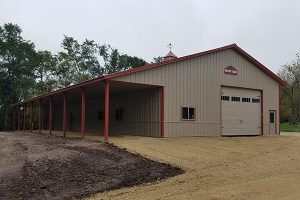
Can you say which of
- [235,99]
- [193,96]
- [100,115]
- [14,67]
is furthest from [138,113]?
[14,67]

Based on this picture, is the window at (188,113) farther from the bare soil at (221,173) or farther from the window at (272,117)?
the window at (272,117)

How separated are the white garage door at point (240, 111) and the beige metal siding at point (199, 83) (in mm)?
454

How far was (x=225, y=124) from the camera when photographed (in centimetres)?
2159

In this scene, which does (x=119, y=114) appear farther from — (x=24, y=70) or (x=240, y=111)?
(x=24, y=70)

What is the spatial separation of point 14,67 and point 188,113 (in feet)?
115

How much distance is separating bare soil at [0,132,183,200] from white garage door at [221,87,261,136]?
33.0 ft

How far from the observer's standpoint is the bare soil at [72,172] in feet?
27.7

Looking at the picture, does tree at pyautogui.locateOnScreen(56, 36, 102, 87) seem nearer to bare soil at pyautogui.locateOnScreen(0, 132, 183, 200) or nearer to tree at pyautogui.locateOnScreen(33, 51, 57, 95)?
tree at pyautogui.locateOnScreen(33, 51, 57, 95)

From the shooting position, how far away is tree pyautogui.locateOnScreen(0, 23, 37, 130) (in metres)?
46.9

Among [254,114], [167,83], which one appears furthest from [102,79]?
[254,114]

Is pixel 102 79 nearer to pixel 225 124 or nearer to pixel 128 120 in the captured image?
pixel 128 120

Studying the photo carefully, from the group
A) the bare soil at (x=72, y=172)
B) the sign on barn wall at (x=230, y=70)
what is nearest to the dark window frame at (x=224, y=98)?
the sign on barn wall at (x=230, y=70)

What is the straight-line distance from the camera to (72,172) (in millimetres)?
10086

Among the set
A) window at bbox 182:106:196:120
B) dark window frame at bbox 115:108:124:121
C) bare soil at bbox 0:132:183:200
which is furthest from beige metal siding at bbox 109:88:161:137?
bare soil at bbox 0:132:183:200
